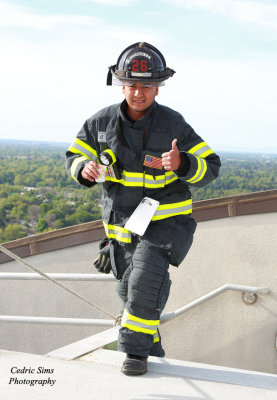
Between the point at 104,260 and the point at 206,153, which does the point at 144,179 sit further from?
the point at 104,260

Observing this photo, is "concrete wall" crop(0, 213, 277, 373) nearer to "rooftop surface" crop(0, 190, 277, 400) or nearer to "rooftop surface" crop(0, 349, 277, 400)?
"rooftop surface" crop(0, 190, 277, 400)

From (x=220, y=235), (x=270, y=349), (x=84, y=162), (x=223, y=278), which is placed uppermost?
(x=84, y=162)

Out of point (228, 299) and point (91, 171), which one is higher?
point (91, 171)

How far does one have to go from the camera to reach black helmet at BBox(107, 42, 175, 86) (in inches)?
109

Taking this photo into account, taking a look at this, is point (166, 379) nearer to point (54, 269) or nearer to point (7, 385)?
point (7, 385)

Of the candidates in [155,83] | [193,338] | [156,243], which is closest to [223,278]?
[193,338]

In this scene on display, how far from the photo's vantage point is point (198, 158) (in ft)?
8.98

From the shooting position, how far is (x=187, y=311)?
499 cm

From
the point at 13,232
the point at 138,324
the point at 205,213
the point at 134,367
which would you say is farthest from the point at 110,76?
the point at 13,232

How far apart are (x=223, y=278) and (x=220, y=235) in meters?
0.42

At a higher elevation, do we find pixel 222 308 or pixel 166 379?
pixel 166 379

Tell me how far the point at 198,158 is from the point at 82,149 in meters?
0.72

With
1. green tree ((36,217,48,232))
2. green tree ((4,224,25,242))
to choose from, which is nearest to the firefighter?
green tree ((36,217,48,232))

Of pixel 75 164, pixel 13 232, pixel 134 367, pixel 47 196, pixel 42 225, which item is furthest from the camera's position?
pixel 47 196
